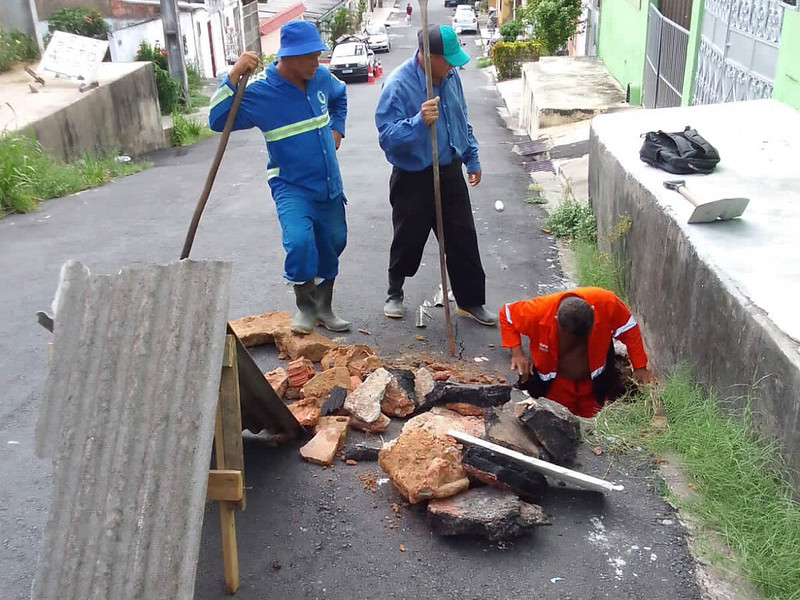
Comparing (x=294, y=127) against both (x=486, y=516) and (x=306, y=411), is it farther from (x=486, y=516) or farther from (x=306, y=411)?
(x=486, y=516)

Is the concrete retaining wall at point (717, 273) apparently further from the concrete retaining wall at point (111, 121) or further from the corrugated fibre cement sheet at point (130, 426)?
the concrete retaining wall at point (111, 121)

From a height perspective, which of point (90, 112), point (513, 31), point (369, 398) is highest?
point (369, 398)

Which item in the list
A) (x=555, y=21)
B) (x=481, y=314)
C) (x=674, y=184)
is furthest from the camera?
(x=555, y=21)

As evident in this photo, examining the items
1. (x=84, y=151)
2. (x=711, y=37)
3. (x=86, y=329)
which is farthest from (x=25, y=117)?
(x=86, y=329)

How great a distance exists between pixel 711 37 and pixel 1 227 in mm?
8097

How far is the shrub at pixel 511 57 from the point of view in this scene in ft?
74.6

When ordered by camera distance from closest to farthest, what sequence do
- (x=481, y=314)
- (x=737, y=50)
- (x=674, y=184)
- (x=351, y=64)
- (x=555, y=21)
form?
(x=674, y=184), (x=481, y=314), (x=737, y=50), (x=555, y=21), (x=351, y=64)

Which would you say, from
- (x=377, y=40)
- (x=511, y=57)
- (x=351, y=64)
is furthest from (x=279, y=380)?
(x=377, y=40)

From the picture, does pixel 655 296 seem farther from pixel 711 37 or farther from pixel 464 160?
pixel 711 37

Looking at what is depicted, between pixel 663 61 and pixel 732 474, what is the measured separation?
9567 mm

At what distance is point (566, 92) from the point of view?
44.9 feet

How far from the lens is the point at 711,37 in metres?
8.50

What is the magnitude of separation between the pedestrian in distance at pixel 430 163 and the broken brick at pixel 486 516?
90.2 inches

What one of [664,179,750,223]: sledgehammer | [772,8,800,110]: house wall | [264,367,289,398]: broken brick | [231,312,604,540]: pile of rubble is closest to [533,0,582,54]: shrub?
[772,8,800,110]: house wall
